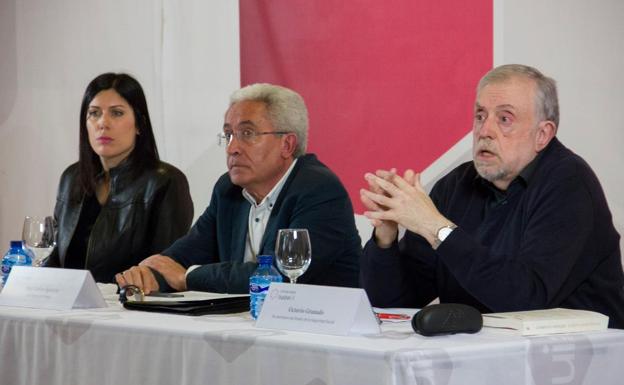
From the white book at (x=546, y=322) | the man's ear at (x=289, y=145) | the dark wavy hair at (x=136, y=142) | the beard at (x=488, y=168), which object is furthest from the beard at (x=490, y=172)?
the dark wavy hair at (x=136, y=142)

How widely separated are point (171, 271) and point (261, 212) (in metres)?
0.39

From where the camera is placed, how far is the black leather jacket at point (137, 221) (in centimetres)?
370

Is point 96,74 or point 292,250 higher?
point 96,74

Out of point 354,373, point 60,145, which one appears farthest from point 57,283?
point 60,145

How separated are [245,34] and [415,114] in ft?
3.46

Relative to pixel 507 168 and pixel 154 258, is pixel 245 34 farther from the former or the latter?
pixel 507 168

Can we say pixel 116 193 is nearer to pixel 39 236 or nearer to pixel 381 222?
pixel 39 236

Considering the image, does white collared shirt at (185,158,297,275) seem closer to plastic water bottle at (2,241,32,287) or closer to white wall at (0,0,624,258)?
plastic water bottle at (2,241,32,287)

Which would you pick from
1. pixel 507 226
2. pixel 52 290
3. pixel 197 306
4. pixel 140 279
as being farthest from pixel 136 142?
pixel 507 226

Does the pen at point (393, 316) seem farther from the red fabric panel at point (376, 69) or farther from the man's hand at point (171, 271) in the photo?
the red fabric panel at point (376, 69)

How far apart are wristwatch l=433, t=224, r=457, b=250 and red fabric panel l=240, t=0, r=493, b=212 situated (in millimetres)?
1650

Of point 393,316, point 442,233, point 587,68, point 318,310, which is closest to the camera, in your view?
point 318,310

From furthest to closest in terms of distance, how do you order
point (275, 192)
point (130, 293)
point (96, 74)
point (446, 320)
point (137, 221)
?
point (96, 74) → point (137, 221) → point (275, 192) → point (130, 293) → point (446, 320)

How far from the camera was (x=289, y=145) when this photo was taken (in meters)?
3.20
